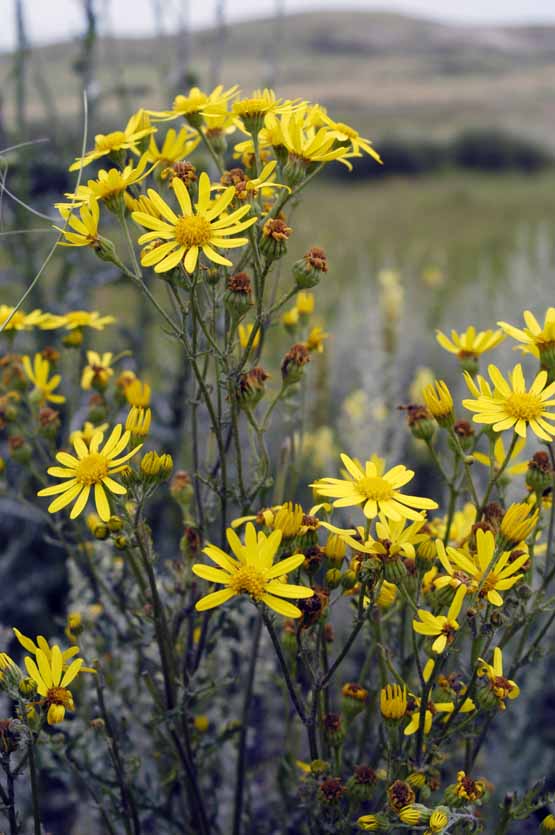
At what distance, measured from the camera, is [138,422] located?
41.9 inches

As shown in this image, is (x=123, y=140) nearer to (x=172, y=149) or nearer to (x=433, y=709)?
(x=172, y=149)

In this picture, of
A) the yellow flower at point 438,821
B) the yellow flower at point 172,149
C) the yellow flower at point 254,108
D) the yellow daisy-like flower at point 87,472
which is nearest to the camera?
the yellow flower at point 438,821

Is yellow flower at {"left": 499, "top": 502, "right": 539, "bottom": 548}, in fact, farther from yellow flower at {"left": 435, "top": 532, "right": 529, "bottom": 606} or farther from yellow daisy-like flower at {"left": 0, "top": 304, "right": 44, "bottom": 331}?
yellow daisy-like flower at {"left": 0, "top": 304, "right": 44, "bottom": 331}

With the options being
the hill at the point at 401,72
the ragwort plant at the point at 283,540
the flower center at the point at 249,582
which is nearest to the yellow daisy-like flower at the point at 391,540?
the ragwort plant at the point at 283,540

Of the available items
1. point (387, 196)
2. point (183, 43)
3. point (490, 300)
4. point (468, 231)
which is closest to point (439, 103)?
point (387, 196)

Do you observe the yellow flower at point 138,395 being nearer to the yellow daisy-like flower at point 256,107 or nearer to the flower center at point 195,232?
the flower center at point 195,232

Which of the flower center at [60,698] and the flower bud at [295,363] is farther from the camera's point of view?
the flower bud at [295,363]

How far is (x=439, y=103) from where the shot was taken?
13.9 meters

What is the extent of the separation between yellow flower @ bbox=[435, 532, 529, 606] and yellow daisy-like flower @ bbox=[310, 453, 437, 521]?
0.20 feet

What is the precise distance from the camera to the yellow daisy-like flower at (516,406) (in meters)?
1.02

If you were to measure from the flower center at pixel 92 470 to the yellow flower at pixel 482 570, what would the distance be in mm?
449

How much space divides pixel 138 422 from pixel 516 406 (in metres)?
0.52

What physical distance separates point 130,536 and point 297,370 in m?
0.37

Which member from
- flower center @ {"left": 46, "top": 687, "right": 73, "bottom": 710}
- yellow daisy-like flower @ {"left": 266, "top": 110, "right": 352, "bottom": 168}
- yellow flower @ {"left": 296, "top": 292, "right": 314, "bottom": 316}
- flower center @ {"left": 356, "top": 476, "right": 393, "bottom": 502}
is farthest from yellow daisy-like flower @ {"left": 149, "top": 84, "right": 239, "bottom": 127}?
flower center @ {"left": 46, "top": 687, "right": 73, "bottom": 710}
